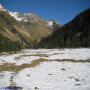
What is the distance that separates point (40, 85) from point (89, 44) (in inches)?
7057

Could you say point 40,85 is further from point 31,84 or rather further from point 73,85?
point 73,85

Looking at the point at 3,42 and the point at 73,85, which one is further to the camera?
the point at 3,42

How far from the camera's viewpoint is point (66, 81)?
24.3 m

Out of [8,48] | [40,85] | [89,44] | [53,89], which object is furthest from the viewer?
[89,44]

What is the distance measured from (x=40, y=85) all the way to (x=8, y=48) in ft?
414

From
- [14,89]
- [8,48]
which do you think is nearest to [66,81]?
[14,89]

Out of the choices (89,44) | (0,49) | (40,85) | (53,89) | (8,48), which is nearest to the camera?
(53,89)

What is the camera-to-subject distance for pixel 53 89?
68.4 feet

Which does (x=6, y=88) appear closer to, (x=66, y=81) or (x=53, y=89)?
(x=53, y=89)

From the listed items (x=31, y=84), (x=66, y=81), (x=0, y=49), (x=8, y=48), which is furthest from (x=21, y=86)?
(x=8, y=48)

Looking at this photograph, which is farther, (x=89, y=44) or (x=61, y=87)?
(x=89, y=44)

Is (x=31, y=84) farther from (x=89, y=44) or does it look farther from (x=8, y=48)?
(x=89, y=44)

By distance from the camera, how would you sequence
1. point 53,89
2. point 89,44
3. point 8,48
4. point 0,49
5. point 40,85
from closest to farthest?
point 53,89 → point 40,85 → point 0,49 → point 8,48 → point 89,44

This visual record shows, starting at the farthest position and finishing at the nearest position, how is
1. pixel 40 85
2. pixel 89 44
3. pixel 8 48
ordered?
pixel 89 44, pixel 8 48, pixel 40 85
